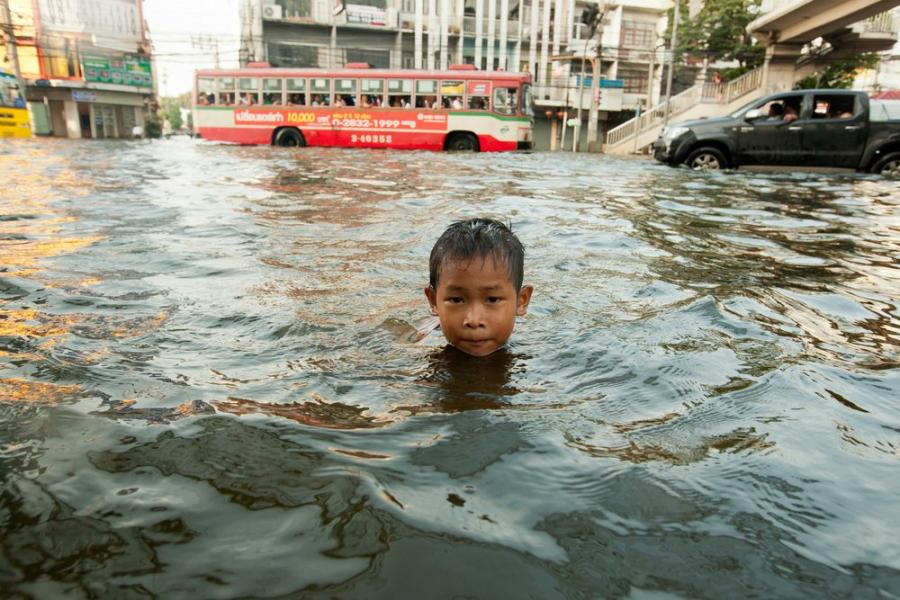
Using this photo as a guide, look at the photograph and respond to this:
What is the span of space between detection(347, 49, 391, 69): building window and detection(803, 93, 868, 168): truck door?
30.3 metres

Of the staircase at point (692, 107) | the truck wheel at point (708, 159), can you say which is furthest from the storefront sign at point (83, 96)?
the truck wheel at point (708, 159)

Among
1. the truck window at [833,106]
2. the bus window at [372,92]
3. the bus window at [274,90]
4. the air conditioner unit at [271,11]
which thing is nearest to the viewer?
the truck window at [833,106]

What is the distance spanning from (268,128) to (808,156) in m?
15.2

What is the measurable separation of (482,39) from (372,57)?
662 centimetres

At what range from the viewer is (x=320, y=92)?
20047mm

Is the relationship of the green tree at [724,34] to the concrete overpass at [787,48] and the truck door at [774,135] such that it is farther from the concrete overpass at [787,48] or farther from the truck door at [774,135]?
the truck door at [774,135]

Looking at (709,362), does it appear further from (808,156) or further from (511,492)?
(808,156)

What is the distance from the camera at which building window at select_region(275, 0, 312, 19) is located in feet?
118

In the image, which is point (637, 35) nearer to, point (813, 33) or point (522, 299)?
point (813, 33)

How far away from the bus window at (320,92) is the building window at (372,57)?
19.2 meters

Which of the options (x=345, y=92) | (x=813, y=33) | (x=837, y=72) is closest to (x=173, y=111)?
(x=345, y=92)

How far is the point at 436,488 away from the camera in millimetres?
1547

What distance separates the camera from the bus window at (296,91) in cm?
2012

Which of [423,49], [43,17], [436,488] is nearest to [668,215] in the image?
[436,488]
